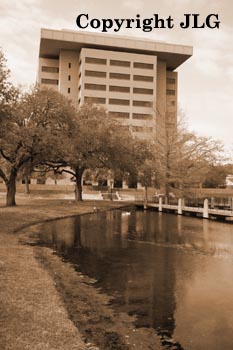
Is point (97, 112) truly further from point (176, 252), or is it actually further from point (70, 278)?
point (70, 278)

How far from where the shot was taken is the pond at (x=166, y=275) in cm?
745

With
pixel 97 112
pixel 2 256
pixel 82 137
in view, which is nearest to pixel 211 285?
pixel 2 256

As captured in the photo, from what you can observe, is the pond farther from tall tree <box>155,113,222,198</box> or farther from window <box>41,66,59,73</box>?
window <box>41,66,59,73</box>

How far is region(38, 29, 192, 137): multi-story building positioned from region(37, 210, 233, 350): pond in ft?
236

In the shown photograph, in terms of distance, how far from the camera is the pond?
745cm

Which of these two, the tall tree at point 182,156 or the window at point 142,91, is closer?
the tall tree at point 182,156

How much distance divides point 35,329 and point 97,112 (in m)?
40.3

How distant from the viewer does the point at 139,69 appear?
3925 inches

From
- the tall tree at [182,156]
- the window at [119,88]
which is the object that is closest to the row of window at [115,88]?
the window at [119,88]

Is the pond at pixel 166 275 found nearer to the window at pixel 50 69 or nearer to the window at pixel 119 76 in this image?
the window at pixel 119 76

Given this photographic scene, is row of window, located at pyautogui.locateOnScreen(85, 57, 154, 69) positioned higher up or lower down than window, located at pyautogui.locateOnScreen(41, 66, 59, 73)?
lower down

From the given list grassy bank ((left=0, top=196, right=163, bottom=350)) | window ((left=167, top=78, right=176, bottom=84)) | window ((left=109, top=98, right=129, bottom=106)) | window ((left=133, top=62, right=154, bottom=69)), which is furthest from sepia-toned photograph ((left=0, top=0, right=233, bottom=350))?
window ((left=167, top=78, right=176, bottom=84))

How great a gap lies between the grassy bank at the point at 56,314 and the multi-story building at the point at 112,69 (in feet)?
264

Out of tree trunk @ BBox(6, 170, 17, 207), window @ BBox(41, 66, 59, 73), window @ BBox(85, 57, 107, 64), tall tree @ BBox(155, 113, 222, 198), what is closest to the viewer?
tree trunk @ BBox(6, 170, 17, 207)
